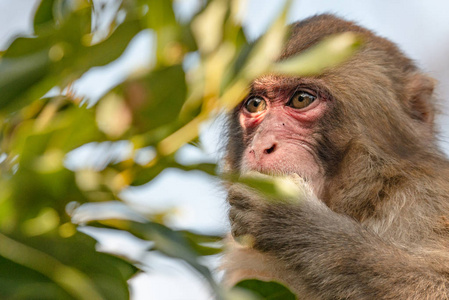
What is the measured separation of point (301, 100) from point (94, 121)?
133 inches

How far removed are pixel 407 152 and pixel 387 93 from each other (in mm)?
479

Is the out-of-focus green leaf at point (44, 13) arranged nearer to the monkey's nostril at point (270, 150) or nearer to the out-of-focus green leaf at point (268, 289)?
Result: the out-of-focus green leaf at point (268, 289)

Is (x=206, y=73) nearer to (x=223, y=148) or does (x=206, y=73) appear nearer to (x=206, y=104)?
(x=206, y=104)

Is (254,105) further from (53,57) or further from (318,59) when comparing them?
(53,57)

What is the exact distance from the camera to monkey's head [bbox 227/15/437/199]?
13.6 ft

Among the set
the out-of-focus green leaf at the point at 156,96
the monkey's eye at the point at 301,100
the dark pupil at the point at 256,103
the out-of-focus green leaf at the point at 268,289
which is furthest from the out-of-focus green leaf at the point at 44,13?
the dark pupil at the point at 256,103

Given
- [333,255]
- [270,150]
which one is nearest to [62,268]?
[333,255]

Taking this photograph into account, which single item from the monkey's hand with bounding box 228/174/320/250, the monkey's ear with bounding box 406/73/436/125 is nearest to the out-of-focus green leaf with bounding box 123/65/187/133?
the monkey's hand with bounding box 228/174/320/250

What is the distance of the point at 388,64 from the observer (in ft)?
15.2

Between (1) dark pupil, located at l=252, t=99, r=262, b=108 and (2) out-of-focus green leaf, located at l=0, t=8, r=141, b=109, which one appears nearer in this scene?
(2) out-of-focus green leaf, located at l=0, t=8, r=141, b=109

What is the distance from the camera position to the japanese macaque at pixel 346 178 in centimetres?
356

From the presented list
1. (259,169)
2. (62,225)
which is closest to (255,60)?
(62,225)

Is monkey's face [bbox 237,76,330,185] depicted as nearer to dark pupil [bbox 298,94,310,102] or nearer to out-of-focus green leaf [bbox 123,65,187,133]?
dark pupil [bbox 298,94,310,102]

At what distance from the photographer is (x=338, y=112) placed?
14.4 ft
